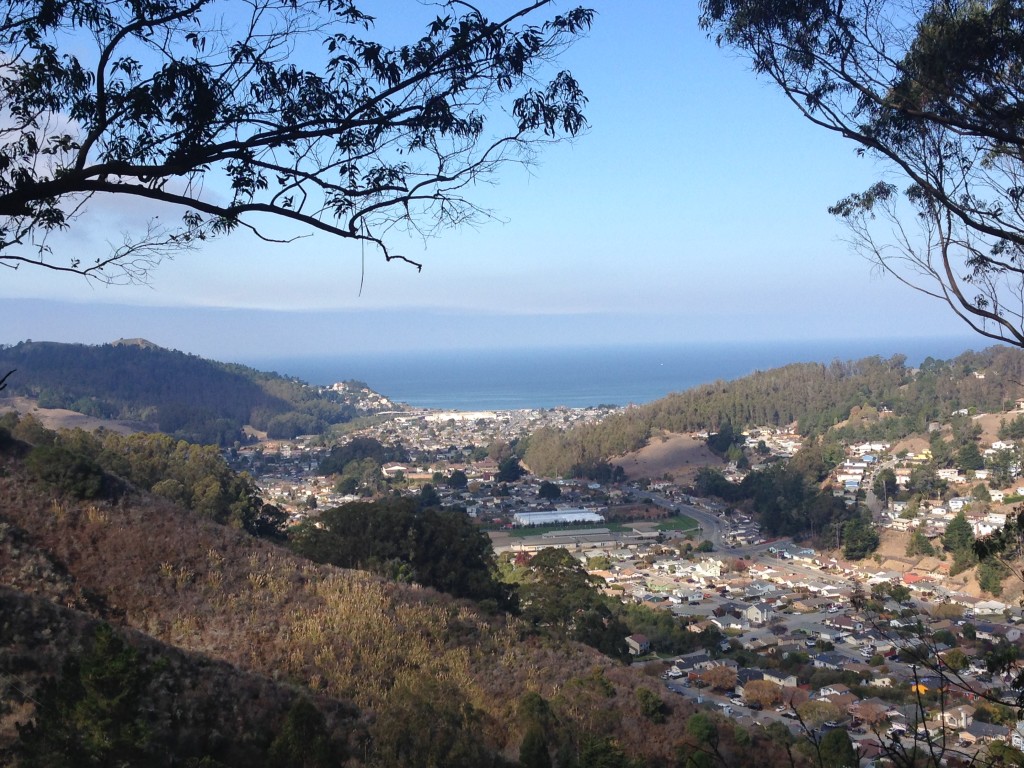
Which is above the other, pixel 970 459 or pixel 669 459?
pixel 970 459

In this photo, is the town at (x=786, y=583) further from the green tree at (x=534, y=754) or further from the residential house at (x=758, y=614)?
the green tree at (x=534, y=754)

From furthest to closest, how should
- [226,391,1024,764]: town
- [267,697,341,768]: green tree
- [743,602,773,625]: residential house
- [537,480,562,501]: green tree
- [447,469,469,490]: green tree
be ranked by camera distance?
[447,469,469,490]: green tree, [537,480,562,501]: green tree, [743,602,773,625]: residential house, [226,391,1024,764]: town, [267,697,341,768]: green tree

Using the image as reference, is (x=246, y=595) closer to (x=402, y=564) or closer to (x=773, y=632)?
(x=402, y=564)

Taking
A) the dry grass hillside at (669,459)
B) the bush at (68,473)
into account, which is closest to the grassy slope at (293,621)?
the bush at (68,473)

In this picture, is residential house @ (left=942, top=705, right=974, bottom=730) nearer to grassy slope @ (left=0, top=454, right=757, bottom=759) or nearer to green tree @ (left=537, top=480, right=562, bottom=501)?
grassy slope @ (left=0, top=454, right=757, bottom=759)

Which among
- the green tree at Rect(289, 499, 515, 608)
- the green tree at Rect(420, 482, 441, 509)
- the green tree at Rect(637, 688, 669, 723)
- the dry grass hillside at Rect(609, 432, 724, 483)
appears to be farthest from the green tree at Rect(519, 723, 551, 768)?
the dry grass hillside at Rect(609, 432, 724, 483)

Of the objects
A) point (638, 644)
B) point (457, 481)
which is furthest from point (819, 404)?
point (638, 644)

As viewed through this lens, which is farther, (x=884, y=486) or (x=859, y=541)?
(x=884, y=486)

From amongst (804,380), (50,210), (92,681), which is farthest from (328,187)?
(804,380)

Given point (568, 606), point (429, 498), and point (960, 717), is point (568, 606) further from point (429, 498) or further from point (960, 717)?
point (429, 498)
